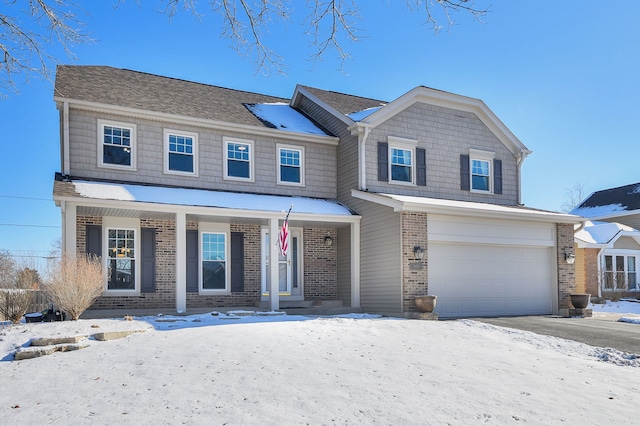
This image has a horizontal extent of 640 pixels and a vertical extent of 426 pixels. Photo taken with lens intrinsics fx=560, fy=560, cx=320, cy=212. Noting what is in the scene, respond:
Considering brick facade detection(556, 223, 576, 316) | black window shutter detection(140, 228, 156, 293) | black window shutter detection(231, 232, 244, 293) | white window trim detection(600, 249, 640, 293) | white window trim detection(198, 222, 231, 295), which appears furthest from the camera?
white window trim detection(600, 249, 640, 293)

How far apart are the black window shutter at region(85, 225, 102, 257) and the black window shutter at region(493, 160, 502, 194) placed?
12.0 meters

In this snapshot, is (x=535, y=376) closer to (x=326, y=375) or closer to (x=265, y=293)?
(x=326, y=375)

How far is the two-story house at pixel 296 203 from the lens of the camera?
1391cm

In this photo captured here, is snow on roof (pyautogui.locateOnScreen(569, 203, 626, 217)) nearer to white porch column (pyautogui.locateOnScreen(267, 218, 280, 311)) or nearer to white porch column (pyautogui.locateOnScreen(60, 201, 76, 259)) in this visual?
white porch column (pyautogui.locateOnScreen(267, 218, 280, 311))

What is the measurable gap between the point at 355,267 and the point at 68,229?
7.28 m

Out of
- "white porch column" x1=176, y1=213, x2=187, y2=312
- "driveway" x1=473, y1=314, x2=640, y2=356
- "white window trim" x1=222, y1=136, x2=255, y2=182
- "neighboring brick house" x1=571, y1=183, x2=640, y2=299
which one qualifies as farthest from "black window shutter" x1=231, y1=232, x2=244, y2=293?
"neighboring brick house" x1=571, y1=183, x2=640, y2=299

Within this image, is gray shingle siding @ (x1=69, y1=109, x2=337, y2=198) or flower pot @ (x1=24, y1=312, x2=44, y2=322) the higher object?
gray shingle siding @ (x1=69, y1=109, x2=337, y2=198)

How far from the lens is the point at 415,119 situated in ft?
55.8

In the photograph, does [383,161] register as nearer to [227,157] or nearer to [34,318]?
[227,157]

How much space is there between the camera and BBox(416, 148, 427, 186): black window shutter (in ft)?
55.5

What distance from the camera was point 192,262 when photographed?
1499 centimetres

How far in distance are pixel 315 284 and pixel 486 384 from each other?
32.6ft

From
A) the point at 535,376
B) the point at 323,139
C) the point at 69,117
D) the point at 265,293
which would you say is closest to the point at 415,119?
the point at 323,139

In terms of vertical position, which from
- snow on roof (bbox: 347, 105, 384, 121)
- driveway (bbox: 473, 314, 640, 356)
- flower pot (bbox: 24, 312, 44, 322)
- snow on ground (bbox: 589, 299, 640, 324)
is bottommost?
snow on ground (bbox: 589, 299, 640, 324)
